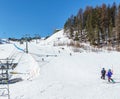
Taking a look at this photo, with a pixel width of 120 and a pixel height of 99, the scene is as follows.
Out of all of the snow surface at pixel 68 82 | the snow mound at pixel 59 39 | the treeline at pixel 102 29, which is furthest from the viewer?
the snow mound at pixel 59 39

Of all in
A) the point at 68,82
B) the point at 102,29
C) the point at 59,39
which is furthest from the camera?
the point at 59,39

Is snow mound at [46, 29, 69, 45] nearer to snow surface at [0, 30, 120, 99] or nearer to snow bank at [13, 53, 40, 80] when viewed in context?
snow bank at [13, 53, 40, 80]

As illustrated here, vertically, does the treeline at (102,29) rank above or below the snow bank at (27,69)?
above

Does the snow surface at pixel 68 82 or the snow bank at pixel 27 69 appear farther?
the snow bank at pixel 27 69

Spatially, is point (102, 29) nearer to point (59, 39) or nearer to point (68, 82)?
point (59, 39)

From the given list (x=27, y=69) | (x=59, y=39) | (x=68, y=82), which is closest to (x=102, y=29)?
(x=59, y=39)

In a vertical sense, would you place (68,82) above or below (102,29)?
below

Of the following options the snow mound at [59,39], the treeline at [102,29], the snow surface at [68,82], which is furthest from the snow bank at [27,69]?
the snow mound at [59,39]

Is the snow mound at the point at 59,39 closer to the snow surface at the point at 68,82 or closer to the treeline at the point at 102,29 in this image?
the treeline at the point at 102,29

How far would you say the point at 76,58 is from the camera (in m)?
49.2

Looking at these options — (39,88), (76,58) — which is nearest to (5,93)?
(39,88)

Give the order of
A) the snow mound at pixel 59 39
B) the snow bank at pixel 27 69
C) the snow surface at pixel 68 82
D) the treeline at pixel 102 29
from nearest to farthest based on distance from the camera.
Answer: the snow surface at pixel 68 82
the snow bank at pixel 27 69
the treeline at pixel 102 29
the snow mound at pixel 59 39

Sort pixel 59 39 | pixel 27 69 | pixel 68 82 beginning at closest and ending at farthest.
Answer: pixel 68 82
pixel 27 69
pixel 59 39

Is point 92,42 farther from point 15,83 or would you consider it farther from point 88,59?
point 15,83
